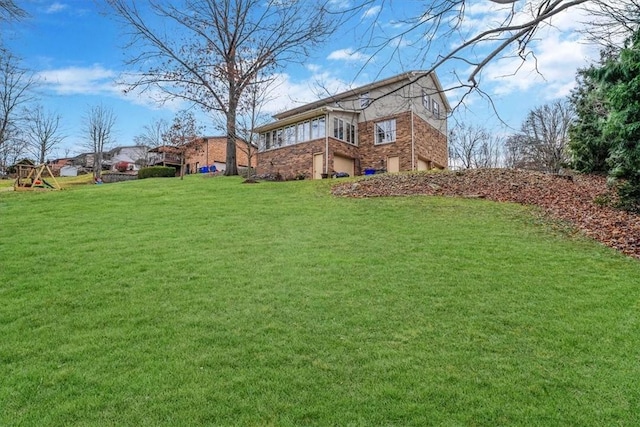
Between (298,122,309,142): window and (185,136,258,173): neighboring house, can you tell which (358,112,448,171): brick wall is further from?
(185,136,258,173): neighboring house

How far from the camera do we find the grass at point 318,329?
2.80 metres

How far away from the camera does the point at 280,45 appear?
23312 mm

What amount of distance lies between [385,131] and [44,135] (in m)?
36.4

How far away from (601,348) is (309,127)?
20.9 metres

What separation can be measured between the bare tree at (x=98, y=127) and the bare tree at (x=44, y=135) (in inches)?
212

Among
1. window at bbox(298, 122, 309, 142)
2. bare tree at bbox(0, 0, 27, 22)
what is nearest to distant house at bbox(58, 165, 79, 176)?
window at bbox(298, 122, 309, 142)

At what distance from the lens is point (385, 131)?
76.4ft

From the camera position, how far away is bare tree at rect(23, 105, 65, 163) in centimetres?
3853

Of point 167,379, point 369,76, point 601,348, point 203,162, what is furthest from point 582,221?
point 203,162

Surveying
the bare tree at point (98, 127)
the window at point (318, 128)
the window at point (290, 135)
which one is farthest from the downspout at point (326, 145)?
the bare tree at point (98, 127)

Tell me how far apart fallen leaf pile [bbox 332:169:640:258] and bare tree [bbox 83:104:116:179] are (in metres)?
30.9

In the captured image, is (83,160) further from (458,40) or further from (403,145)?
(458,40)

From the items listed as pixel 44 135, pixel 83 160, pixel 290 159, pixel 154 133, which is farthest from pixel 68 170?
pixel 290 159

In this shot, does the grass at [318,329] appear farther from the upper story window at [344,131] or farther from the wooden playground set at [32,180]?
the upper story window at [344,131]
